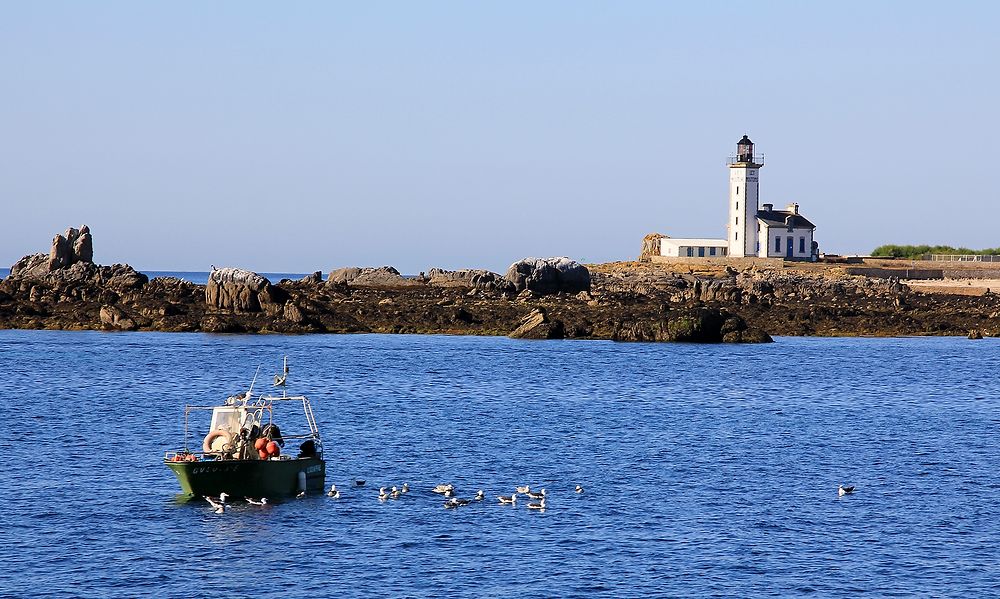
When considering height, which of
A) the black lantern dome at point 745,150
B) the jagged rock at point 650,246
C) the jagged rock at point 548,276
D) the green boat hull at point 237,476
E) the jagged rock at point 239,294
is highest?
the black lantern dome at point 745,150

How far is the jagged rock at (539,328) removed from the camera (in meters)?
95.4

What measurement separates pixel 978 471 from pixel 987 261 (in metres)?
141

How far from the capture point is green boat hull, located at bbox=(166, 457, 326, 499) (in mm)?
35062

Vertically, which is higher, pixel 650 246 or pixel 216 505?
pixel 650 246

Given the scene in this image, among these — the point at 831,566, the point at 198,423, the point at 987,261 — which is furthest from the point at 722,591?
the point at 987,261

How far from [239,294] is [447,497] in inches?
2669

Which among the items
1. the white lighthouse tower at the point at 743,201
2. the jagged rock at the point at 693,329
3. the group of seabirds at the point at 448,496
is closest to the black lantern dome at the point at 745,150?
the white lighthouse tower at the point at 743,201

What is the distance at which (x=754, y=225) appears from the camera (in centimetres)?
16088

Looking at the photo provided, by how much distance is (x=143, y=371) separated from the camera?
7312 centimetres

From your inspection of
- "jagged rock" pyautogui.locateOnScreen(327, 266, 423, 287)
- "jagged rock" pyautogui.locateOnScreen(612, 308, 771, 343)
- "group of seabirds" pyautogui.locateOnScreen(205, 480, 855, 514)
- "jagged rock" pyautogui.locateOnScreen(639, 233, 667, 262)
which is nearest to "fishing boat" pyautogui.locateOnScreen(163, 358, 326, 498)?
"group of seabirds" pyautogui.locateOnScreen(205, 480, 855, 514)

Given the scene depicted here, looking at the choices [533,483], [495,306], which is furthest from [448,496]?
[495,306]

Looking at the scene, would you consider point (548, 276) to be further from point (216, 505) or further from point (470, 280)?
point (216, 505)

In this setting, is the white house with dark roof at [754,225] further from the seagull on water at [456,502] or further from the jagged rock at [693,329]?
the seagull on water at [456,502]

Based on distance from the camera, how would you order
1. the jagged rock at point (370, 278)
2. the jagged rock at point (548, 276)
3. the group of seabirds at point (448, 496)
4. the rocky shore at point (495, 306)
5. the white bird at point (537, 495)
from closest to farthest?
1. the group of seabirds at point (448, 496)
2. the white bird at point (537, 495)
3. the rocky shore at point (495, 306)
4. the jagged rock at point (548, 276)
5. the jagged rock at point (370, 278)
